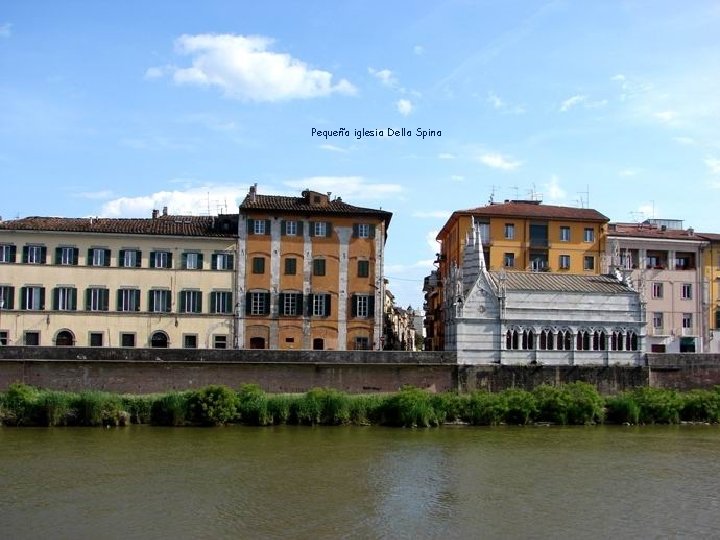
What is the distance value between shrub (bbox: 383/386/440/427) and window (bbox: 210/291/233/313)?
1518cm

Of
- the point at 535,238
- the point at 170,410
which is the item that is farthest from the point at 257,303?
the point at 535,238

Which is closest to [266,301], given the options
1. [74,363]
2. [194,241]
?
[194,241]

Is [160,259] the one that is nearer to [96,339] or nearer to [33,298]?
[96,339]

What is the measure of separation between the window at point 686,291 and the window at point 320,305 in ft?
82.7

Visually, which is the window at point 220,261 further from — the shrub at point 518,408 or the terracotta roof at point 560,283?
the shrub at point 518,408

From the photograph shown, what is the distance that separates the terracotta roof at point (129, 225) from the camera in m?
51.7

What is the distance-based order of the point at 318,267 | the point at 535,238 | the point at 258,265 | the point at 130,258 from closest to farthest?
the point at 130,258, the point at 258,265, the point at 318,267, the point at 535,238

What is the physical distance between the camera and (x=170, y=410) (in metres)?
39.2

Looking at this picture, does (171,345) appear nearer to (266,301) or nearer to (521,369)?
(266,301)

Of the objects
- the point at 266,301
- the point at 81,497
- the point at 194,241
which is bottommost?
the point at 81,497

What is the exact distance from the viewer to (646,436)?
38.7 m

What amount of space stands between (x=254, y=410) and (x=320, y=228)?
16.6 metres

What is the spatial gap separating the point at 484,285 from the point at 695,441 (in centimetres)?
1415

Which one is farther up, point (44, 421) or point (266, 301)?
point (266, 301)
